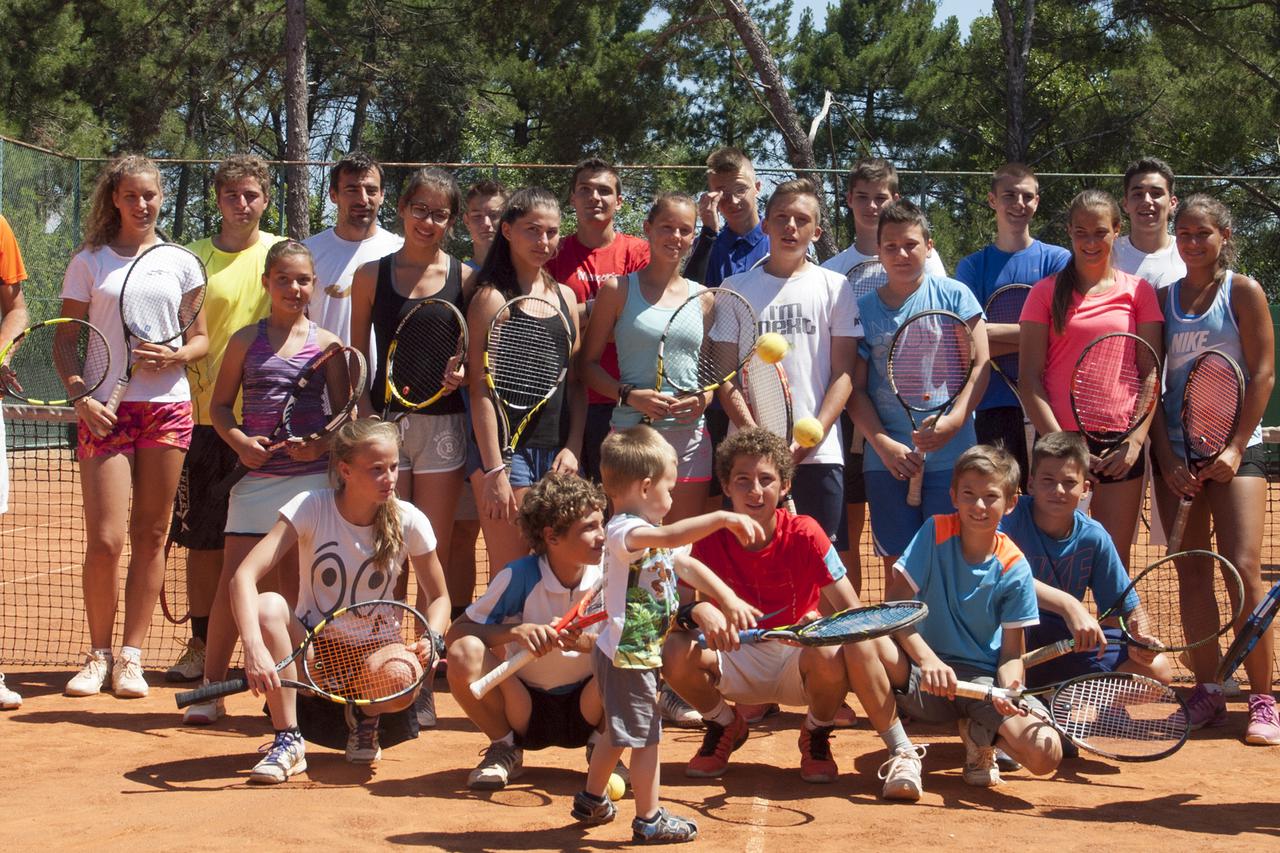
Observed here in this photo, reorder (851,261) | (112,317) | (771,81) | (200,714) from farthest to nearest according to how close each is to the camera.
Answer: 1. (771,81)
2. (851,261)
3. (112,317)
4. (200,714)

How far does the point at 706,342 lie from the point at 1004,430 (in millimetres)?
1249

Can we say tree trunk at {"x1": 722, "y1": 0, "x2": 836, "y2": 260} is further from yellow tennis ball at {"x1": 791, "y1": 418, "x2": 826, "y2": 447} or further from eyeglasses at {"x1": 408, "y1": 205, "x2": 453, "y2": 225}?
yellow tennis ball at {"x1": 791, "y1": 418, "x2": 826, "y2": 447}

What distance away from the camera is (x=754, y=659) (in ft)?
13.5

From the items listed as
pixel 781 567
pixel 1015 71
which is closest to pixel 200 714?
pixel 781 567

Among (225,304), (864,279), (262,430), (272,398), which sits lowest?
(262,430)

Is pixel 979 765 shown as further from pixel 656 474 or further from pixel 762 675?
pixel 656 474

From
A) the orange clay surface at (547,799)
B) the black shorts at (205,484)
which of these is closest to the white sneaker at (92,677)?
the orange clay surface at (547,799)

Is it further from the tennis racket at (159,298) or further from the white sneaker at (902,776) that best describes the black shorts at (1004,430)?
the tennis racket at (159,298)

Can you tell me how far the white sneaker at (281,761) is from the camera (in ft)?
13.1

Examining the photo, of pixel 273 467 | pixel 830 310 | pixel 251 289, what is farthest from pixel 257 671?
pixel 830 310

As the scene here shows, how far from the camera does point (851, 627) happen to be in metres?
3.56

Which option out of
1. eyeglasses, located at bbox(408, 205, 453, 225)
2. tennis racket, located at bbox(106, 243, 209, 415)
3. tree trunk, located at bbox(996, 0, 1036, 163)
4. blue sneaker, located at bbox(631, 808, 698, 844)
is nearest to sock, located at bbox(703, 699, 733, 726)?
blue sneaker, located at bbox(631, 808, 698, 844)

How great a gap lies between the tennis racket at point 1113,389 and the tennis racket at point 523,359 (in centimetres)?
176

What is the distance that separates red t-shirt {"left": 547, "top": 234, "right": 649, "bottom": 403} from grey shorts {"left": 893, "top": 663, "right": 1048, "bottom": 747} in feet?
6.48
